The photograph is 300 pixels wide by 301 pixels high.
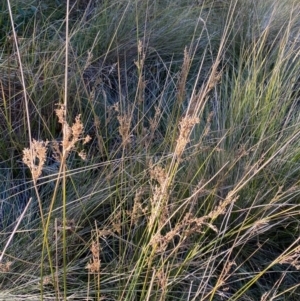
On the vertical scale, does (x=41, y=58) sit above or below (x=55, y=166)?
above

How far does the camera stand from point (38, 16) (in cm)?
292

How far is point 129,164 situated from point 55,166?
1.21 feet

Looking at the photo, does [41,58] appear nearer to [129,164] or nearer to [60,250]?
[129,164]

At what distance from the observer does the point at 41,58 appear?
2.49m

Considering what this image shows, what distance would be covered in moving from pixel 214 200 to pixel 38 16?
1.52 meters

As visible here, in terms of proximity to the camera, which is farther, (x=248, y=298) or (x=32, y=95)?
(x=32, y=95)

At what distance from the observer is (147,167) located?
70.7 inches

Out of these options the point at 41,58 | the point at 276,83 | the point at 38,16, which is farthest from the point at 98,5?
the point at 276,83

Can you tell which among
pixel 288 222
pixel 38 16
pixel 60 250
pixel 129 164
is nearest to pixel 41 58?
pixel 38 16

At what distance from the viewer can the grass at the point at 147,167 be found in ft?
4.75

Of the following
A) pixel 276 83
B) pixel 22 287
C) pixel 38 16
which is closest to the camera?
pixel 22 287

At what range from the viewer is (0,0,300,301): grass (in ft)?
4.75

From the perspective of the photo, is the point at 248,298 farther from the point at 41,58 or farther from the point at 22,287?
the point at 41,58

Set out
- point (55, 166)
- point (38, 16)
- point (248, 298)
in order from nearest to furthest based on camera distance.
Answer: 1. point (248, 298)
2. point (55, 166)
3. point (38, 16)
